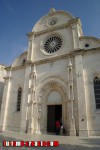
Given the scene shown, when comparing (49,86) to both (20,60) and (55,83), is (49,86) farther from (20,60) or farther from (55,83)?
(20,60)

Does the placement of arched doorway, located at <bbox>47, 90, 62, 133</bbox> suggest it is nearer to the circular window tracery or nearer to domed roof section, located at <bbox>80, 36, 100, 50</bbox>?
the circular window tracery

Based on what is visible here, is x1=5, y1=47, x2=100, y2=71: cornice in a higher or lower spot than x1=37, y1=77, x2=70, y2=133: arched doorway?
higher

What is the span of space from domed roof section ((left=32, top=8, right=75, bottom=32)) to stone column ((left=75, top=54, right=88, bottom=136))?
6675 millimetres

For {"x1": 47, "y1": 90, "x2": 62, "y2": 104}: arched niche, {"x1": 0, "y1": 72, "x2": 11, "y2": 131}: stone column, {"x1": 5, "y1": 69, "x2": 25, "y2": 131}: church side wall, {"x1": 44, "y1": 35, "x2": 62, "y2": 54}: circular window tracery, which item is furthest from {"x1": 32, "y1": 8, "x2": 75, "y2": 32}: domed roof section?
{"x1": 47, "y1": 90, "x2": 62, "y2": 104}: arched niche

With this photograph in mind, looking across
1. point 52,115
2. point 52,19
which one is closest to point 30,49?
point 52,19

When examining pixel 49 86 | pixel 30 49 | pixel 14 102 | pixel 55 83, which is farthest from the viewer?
pixel 30 49

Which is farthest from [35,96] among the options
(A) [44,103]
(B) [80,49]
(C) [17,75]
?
(B) [80,49]

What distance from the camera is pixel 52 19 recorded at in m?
19.1

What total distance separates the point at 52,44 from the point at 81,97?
8443mm

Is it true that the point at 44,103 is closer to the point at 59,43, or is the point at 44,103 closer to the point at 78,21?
the point at 59,43

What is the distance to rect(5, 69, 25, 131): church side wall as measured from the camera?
1535 centimetres

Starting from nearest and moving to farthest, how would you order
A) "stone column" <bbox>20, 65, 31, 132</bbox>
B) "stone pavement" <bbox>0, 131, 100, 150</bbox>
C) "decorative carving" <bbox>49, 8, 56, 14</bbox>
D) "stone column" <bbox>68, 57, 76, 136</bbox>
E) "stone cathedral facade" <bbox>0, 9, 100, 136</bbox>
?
"stone pavement" <bbox>0, 131, 100, 150</bbox> < "stone column" <bbox>68, 57, 76, 136</bbox> < "stone cathedral facade" <bbox>0, 9, 100, 136</bbox> < "stone column" <bbox>20, 65, 31, 132</bbox> < "decorative carving" <bbox>49, 8, 56, 14</bbox>

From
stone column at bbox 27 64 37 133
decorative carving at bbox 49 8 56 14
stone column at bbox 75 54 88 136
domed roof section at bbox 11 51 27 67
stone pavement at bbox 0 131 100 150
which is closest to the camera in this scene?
stone pavement at bbox 0 131 100 150

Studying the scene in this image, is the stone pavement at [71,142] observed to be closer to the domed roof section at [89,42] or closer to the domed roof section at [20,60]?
the domed roof section at [89,42]
